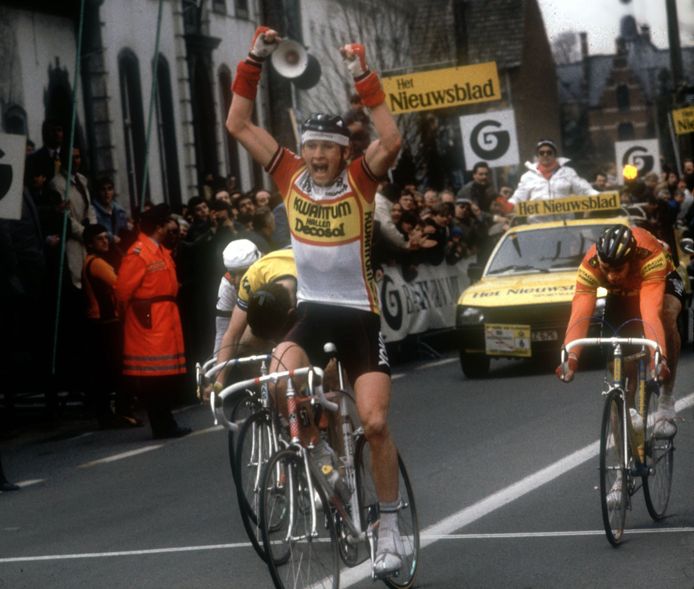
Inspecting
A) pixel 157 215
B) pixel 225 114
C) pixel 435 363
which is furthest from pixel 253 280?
pixel 225 114

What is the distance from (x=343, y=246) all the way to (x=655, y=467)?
2.46 meters

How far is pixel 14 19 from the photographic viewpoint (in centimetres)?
2639

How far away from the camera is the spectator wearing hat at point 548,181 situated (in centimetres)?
2219

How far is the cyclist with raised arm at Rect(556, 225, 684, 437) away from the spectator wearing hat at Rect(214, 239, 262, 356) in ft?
7.24

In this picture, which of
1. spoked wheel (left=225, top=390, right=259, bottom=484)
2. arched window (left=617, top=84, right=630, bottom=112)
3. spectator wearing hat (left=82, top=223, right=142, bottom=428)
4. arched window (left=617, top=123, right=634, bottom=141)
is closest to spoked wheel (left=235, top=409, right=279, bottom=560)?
spoked wheel (left=225, top=390, right=259, bottom=484)

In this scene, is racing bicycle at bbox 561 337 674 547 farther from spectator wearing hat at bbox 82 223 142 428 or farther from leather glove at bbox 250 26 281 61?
spectator wearing hat at bbox 82 223 142 428

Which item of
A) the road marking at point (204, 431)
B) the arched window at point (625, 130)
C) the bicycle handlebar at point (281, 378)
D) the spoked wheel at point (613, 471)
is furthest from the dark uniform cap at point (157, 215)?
the arched window at point (625, 130)

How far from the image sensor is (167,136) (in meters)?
33.4

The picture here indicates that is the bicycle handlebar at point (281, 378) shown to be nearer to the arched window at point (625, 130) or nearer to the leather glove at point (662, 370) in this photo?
the leather glove at point (662, 370)

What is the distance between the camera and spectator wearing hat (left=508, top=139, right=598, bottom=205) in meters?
22.2

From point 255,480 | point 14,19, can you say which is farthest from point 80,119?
point 255,480

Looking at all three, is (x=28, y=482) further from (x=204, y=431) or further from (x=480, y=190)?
(x=480, y=190)

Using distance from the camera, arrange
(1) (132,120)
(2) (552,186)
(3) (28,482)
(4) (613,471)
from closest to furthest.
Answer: (4) (613,471)
(3) (28,482)
(2) (552,186)
(1) (132,120)

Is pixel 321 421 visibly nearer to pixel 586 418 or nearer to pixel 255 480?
pixel 255 480
